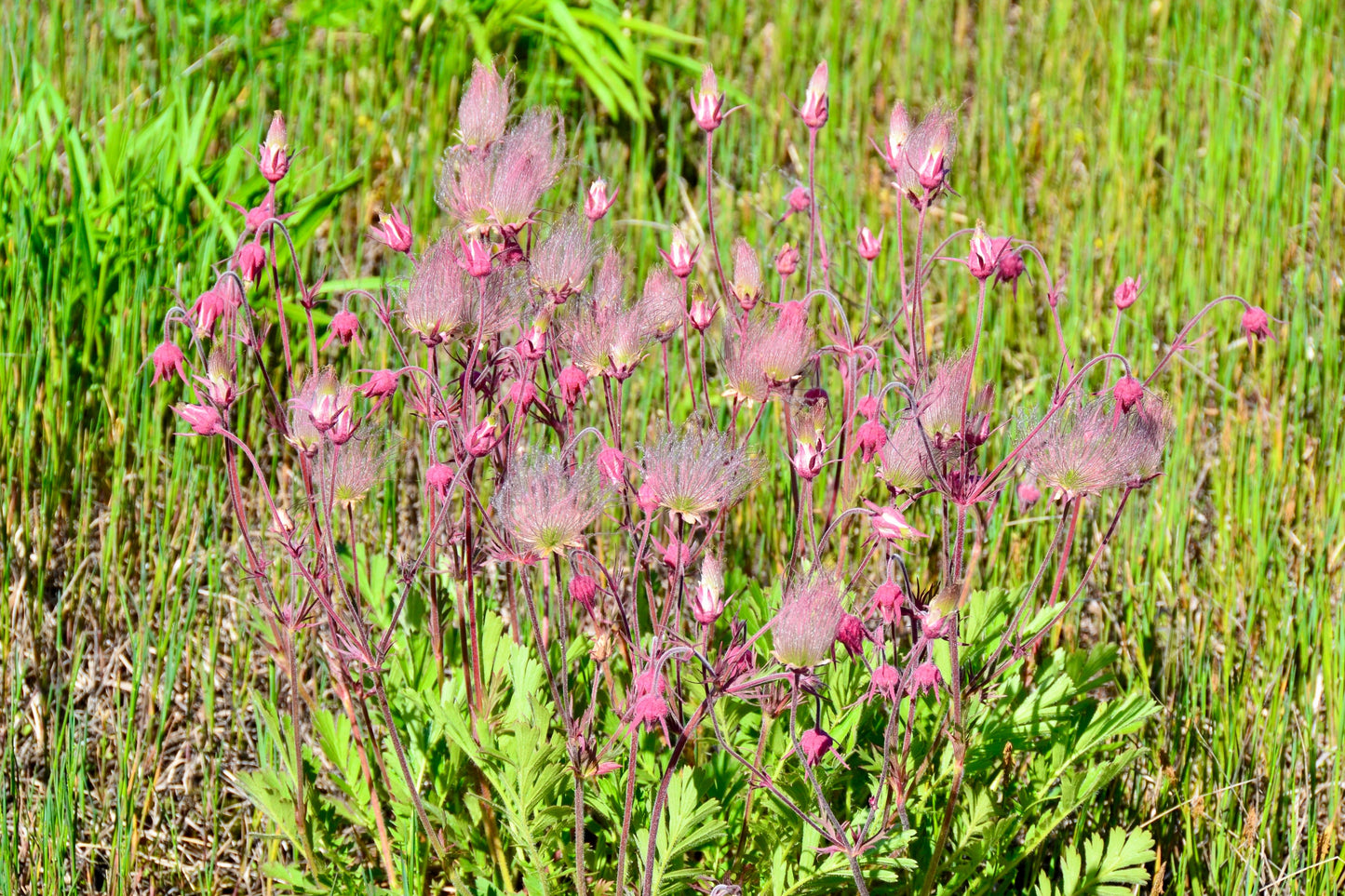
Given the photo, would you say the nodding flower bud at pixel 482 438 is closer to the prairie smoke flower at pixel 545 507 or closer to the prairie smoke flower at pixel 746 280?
the prairie smoke flower at pixel 545 507

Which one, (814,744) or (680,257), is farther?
(680,257)

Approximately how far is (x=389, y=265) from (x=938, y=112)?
6.89ft

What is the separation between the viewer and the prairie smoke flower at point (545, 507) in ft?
4.74

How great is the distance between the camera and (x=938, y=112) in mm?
1507

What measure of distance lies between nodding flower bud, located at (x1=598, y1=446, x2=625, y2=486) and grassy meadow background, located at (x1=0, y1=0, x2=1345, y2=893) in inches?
18.6

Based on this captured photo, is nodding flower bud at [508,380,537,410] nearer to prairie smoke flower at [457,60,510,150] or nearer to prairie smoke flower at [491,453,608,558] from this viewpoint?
prairie smoke flower at [491,453,608,558]

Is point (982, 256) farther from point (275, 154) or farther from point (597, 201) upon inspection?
point (275, 154)

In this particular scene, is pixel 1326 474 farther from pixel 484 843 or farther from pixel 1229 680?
pixel 484 843

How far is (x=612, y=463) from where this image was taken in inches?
58.0

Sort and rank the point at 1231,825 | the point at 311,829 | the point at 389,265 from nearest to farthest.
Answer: the point at 311,829 → the point at 1231,825 → the point at 389,265

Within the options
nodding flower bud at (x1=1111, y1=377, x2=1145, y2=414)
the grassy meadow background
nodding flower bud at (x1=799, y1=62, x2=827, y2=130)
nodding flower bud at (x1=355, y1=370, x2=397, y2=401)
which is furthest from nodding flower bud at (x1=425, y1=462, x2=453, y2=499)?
nodding flower bud at (x1=1111, y1=377, x2=1145, y2=414)

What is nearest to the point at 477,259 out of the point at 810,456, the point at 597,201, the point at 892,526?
the point at 597,201

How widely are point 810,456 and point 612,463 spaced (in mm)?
238

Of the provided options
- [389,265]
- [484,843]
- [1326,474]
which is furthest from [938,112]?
[389,265]
